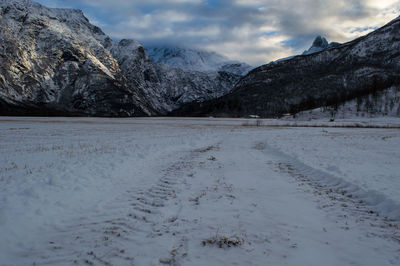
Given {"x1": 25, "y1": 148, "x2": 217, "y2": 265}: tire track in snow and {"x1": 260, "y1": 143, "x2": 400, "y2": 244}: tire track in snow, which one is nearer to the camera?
{"x1": 25, "y1": 148, "x2": 217, "y2": 265}: tire track in snow

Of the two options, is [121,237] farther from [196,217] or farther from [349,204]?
[349,204]

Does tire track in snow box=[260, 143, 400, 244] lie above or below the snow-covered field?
above

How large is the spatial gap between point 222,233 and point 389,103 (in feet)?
483

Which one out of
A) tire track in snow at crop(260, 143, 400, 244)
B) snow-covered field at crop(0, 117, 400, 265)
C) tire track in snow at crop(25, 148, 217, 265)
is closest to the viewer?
tire track in snow at crop(25, 148, 217, 265)

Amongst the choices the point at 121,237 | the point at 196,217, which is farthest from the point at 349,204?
the point at 121,237

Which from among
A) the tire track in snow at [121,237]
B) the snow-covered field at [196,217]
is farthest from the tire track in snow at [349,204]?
the tire track in snow at [121,237]

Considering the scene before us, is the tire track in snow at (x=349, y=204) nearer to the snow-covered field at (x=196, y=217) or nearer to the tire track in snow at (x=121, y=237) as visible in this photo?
the snow-covered field at (x=196, y=217)

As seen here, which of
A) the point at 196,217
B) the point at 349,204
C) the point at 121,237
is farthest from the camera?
the point at 349,204

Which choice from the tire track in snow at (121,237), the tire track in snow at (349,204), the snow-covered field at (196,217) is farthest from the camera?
the tire track in snow at (349,204)

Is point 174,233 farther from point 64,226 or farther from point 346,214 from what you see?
point 346,214

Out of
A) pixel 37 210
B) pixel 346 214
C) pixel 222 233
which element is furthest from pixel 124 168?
pixel 346 214

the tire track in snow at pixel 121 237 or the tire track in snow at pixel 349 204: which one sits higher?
the tire track in snow at pixel 349 204

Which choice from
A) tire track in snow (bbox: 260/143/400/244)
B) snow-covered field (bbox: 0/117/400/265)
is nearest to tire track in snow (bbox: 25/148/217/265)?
snow-covered field (bbox: 0/117/400/265)

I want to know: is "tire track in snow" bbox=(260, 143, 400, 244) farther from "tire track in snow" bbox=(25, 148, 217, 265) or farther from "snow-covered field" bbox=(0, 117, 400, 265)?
"tire track in snow" bbox=(25, 148, 217, 265)
